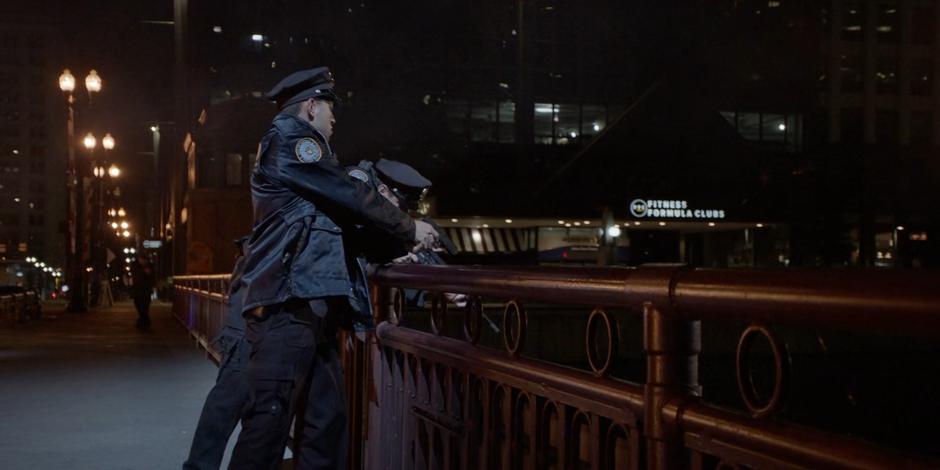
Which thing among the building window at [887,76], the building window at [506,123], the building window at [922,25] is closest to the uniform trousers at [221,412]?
the building window at [506,123]

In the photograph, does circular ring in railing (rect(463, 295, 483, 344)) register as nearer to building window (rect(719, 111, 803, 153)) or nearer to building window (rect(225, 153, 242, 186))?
building window (rect(225, 153, 242, 186))

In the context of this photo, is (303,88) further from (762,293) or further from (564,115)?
(564,115)

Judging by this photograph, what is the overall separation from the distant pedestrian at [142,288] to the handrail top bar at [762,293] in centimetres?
2046

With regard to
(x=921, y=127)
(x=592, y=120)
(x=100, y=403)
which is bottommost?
(x=100, y=403)

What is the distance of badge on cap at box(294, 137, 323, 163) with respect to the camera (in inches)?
143

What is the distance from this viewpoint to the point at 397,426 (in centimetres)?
411

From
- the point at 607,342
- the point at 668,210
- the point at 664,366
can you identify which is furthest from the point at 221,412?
the point at 668,210

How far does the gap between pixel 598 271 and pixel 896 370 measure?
25499 millimetres

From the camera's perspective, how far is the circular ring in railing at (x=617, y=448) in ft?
7.78

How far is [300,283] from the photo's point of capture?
3.57 m

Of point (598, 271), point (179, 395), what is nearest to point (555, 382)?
point (598, 271)

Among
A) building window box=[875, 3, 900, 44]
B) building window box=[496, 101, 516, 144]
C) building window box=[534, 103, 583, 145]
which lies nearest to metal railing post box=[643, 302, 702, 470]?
building window box=[496, 101, 516, 144]

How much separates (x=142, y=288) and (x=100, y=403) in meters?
14.6

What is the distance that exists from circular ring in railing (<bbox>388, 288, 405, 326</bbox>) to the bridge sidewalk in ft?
7.87
